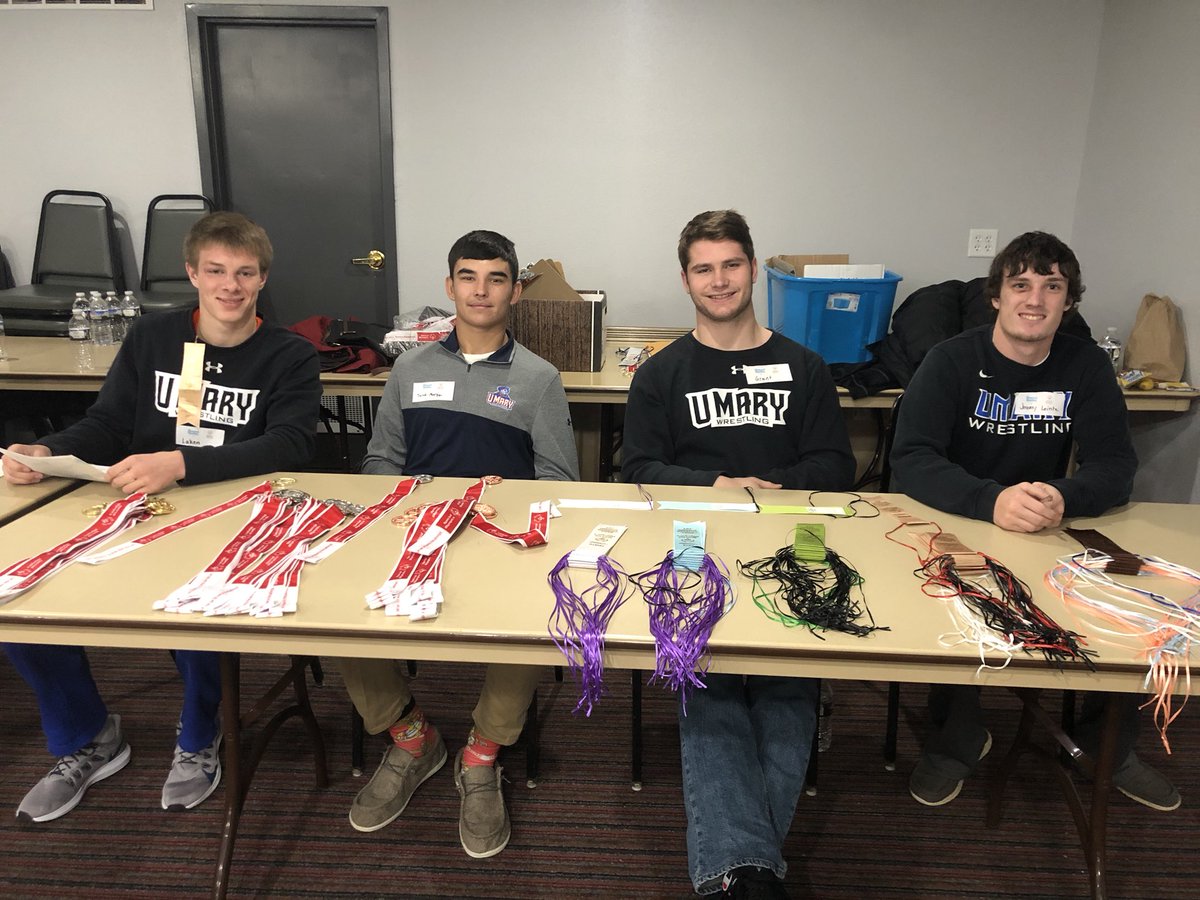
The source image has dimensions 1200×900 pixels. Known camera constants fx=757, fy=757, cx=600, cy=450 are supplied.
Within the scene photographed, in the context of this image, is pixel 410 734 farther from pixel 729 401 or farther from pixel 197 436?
pixel 729 401

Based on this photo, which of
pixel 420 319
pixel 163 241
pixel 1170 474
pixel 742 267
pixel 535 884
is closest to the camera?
pixel 535 884

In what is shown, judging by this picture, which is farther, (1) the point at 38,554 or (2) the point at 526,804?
(2) the point at 526,804

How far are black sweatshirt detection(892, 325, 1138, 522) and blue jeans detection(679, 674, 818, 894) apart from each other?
0.56 m

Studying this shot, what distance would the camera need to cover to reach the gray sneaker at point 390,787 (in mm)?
1675

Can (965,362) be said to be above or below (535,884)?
above

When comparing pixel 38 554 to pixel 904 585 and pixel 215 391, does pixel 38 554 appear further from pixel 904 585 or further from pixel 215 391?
pixel 904 585

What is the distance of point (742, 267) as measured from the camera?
1.89 m

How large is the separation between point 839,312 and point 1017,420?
4.62 ft

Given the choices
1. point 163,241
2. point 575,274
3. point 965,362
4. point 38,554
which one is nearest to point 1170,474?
point 965,362

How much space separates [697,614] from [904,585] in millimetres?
385

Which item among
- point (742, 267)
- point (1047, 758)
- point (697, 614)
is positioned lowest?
point (1047, 758)

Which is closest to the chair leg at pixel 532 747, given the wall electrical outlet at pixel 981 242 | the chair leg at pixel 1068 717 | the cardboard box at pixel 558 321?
the chair leg at pixel 1068 717

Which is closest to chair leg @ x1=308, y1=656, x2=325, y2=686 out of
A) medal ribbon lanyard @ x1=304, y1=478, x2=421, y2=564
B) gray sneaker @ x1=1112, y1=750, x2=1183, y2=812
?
medal ribbon lanyard @ x1=304, y1=478, x2=421, y2=564

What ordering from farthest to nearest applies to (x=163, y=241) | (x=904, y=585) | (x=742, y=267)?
1. (x=163, y=241)
2. (x=742, y=267)
3. (x=904, y=585)
